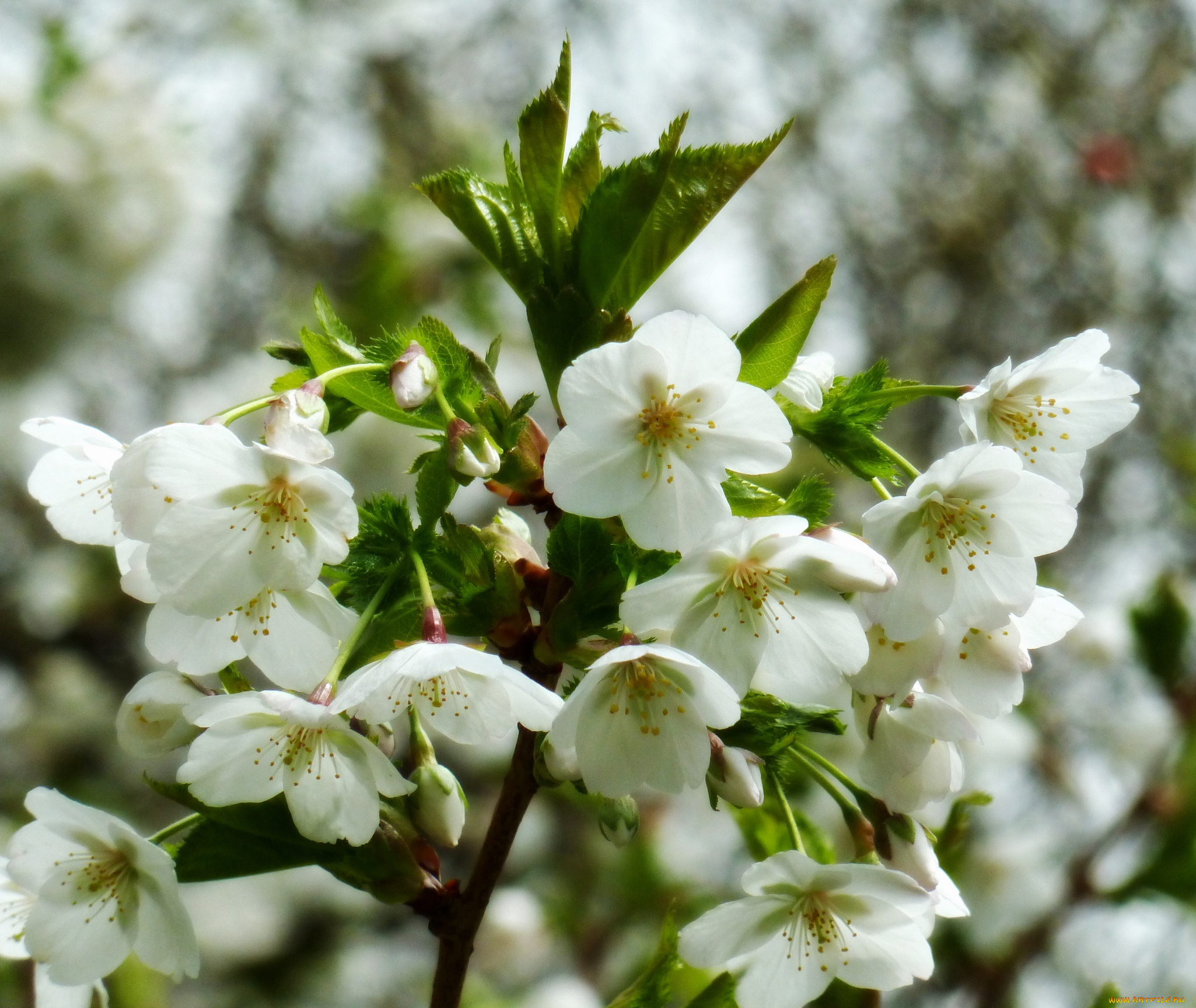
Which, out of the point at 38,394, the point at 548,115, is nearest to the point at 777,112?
the point at 38,394

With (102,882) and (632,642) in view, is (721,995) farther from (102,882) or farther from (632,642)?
(102,882)

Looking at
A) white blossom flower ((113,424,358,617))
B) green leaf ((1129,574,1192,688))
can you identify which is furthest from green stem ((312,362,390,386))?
green leaf ((1129,574,1192,688))

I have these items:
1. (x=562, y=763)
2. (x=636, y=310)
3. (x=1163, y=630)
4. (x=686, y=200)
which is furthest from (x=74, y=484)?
(x=636, y=310)

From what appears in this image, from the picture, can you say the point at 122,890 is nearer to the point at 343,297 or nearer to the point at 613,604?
the point at 613,604

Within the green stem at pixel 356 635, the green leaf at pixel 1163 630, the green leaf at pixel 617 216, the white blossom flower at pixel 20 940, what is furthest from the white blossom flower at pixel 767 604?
the green leaf at pixel 1163 630

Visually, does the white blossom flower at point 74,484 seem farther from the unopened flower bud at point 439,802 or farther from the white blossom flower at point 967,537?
the white blossom flower at point 967,537

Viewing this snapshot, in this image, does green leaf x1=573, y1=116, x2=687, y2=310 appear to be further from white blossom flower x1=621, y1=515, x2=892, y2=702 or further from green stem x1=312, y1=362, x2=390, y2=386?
white blossom flower x1=621, y1=515, x2=892, y2=702
